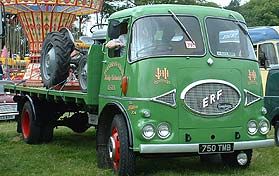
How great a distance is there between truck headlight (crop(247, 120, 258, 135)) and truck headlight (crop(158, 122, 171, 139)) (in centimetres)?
128

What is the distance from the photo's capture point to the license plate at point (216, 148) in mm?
7406

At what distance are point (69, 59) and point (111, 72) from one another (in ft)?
6.49

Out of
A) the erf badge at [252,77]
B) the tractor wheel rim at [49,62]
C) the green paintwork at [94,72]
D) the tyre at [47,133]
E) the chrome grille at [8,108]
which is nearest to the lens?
the erf badge at [252,77]

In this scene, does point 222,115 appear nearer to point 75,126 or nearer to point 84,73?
point 84,73

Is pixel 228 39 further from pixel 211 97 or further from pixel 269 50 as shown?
pixel 269 50

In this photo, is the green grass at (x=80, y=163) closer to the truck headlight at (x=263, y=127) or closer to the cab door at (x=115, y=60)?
the truck headlight at (x=263, y=127)

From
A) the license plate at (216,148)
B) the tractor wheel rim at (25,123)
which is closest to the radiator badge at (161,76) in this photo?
the license plate at (216,148)

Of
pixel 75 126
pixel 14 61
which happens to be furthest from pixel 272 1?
pixel 75 126

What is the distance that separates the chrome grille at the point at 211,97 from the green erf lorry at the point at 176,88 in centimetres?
1

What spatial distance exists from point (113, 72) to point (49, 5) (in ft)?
25.6

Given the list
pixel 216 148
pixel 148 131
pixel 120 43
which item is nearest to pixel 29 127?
pixel 120 43

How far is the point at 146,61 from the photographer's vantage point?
7418mm

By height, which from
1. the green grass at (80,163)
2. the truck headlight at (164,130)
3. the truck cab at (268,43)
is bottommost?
the green grass at (80,163)

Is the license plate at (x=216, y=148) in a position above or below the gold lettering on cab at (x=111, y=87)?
below
